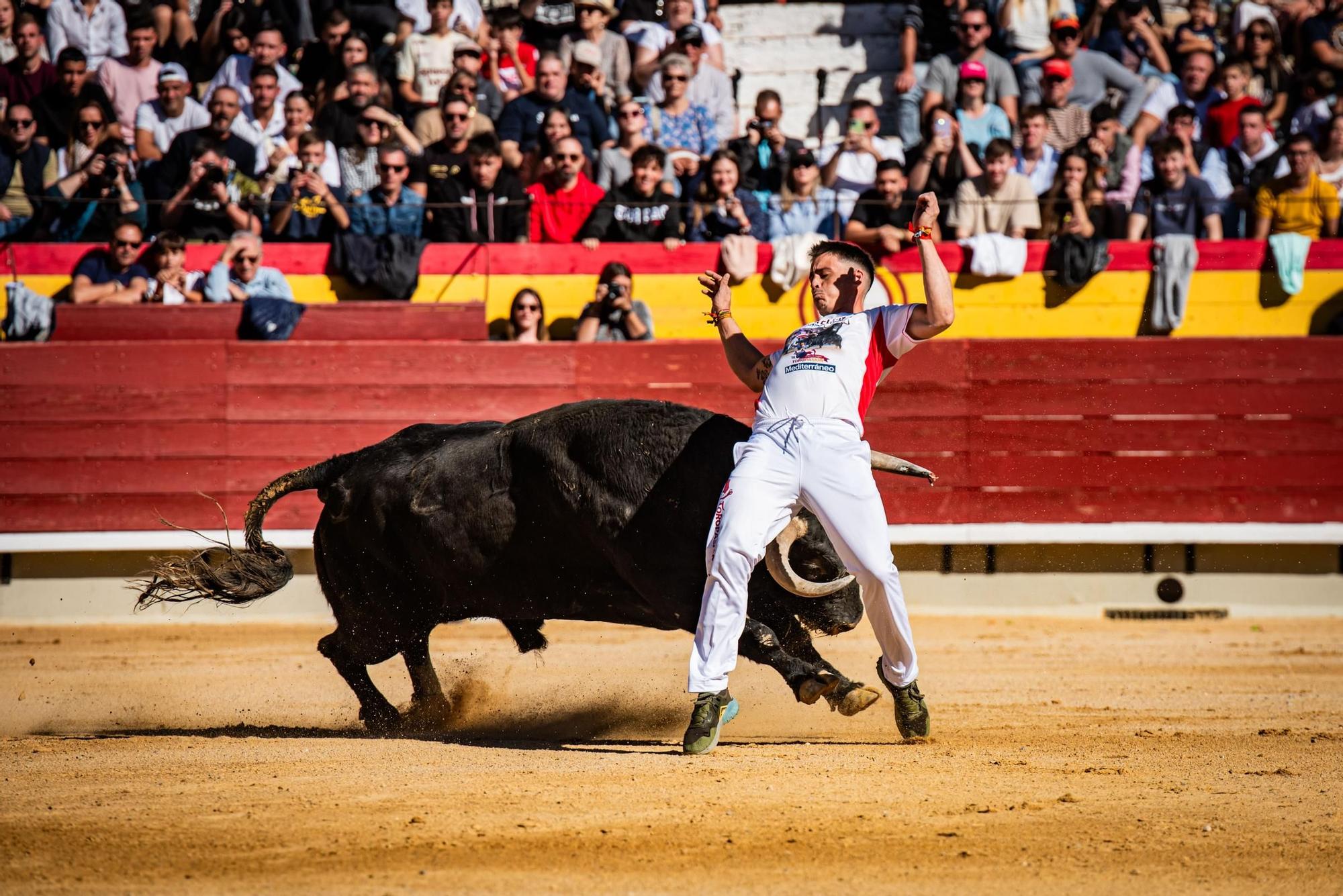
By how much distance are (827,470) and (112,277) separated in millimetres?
5979

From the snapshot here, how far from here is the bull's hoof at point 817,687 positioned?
13.5 feet

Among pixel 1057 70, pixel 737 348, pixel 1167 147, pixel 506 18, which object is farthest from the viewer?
pixel 506 18

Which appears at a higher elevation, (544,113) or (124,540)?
(544,113)

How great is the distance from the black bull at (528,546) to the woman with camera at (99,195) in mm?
3919

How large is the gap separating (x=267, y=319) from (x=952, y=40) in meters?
5.22

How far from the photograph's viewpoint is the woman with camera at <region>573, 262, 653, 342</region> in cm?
845

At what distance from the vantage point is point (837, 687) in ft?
13.5

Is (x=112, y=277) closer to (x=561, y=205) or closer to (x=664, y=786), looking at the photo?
(x=561, y=205)

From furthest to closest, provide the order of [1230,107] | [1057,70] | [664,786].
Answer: [1230,107], [1057,70], [664,786]

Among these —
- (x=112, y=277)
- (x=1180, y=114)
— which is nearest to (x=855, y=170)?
(x=1180, y=114)

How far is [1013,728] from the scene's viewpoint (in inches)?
188

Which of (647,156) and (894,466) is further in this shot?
(647,156)

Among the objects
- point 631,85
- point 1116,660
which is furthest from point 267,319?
point 1116,660

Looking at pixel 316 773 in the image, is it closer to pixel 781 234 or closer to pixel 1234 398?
pixel 781 234
